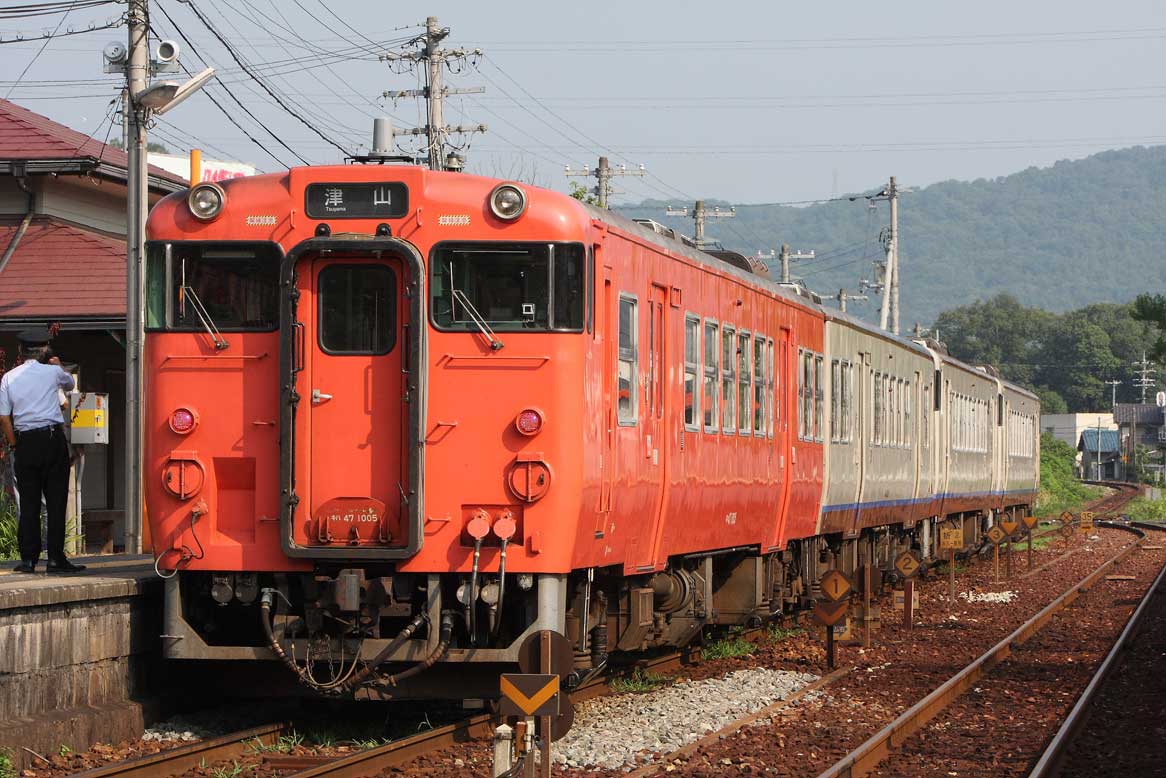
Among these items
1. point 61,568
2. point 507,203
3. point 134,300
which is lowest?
point 61,568

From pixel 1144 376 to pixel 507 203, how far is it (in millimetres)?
124821

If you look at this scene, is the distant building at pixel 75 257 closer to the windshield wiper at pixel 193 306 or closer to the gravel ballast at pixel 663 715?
the gravel ballast at pixel 663 715

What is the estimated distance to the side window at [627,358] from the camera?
10.7 meters

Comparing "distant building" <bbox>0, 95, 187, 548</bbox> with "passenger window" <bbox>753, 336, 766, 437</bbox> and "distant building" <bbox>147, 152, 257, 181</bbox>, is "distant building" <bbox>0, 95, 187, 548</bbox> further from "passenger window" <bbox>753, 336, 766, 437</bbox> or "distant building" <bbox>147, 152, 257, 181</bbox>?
"distant building" <bbox>147, 152, 257, 181</bbox>

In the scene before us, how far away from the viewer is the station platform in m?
9.11

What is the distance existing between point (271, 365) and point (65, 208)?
12.9m

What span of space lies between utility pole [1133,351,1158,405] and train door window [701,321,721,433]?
117 m

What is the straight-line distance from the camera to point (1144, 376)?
12756cm

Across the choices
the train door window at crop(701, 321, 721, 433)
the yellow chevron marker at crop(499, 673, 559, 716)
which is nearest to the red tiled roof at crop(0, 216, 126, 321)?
the train door window at crop(701, 321, 721, 433)

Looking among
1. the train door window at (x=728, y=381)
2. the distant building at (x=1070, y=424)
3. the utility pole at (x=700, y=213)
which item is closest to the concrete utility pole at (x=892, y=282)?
the utility pole at (x=700, y=213)

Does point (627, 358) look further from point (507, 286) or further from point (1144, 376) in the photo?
point (1144, 376)

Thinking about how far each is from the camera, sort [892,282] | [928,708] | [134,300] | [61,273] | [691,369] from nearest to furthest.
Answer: [928,708] → [691,369] → [134,300] → [61,273] → [892,282]

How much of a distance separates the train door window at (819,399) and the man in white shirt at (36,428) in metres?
7.94

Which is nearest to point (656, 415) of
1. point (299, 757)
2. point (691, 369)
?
point (691, 369)
